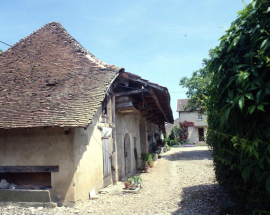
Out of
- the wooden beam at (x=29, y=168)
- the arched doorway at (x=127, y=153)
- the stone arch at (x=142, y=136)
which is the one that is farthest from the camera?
the stone arch at (x=142, y=136)

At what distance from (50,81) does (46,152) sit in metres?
2.68

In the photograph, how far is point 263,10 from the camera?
2867mm

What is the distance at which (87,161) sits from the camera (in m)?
6.94

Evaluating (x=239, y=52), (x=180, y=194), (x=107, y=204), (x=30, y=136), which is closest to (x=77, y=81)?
(x=30, y=136)

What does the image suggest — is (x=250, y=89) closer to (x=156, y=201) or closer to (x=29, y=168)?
(x=156, y=201)

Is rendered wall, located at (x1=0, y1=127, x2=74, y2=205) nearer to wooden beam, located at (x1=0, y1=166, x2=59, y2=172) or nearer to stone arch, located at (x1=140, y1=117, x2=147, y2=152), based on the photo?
wooden beam, located at (x1=0, y1=166, x2=59, y2=172)

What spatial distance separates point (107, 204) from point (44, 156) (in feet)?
7.18

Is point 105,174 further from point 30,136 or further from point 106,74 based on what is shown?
point 106,74

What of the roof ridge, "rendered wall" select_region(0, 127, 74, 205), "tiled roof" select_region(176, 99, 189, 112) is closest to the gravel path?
"rendered wall" select_region(0, 127, 74, 205)

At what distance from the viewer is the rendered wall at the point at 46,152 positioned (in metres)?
6.24

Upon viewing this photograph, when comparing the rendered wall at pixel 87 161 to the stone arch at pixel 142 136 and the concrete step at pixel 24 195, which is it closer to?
the concrete step at pixel 24 195

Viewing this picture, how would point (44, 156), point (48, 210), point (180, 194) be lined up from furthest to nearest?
point (180, 194)
point (44, 156)
point (48, 210)

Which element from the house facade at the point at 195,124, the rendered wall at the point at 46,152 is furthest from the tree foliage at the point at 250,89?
the house facade at the point at 195,124

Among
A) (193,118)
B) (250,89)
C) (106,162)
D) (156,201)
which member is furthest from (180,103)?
(250,89)
